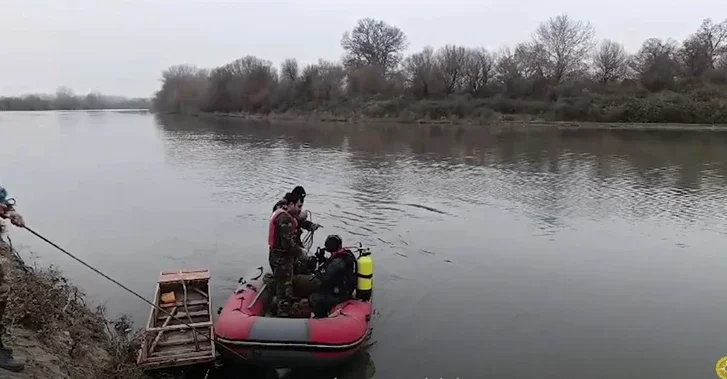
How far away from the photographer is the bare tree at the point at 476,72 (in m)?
56.2

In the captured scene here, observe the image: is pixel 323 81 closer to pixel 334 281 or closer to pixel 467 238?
pixel 467 238

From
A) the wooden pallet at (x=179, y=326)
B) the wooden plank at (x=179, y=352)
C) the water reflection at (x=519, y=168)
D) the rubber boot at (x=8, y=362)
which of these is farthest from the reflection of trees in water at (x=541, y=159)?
the rubber boot at (x=8, y=362)

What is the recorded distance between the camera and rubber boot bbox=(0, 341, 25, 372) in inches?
185

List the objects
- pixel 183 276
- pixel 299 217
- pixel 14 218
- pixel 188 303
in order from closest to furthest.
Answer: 1. pixel 14 218
2. pixel 188 303
3. pixel 183 276
4. pixel 299 217

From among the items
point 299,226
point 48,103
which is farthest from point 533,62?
point 48,103

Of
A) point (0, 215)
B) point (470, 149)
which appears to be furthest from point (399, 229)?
point (470, 149)

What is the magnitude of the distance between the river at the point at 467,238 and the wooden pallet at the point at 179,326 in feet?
4.26

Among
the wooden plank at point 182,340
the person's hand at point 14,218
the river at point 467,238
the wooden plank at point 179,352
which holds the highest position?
the person's hand at point 14,218

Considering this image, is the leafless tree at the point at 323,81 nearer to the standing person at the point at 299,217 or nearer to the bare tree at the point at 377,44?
the bare tree at the point at 377,44

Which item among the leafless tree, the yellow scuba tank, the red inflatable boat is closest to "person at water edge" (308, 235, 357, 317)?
the yellow scuba tank

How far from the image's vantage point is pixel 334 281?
7.09m

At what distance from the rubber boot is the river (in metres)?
3.31

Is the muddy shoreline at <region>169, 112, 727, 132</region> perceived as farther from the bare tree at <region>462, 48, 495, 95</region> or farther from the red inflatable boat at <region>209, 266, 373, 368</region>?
the red inflatable boat at <region>209, 266, 373, 368</region>

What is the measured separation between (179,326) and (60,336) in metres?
1.28
